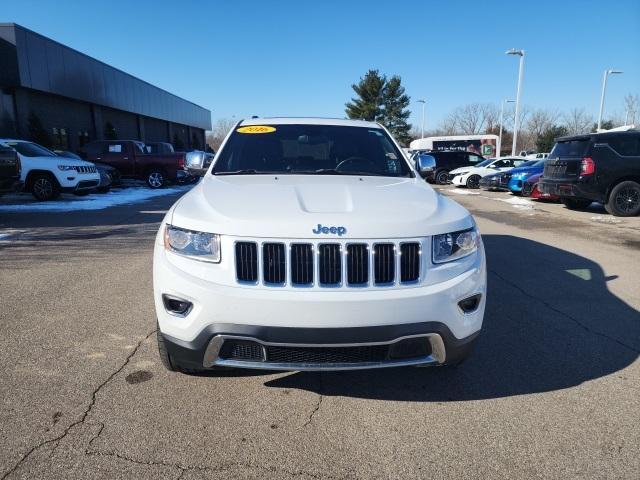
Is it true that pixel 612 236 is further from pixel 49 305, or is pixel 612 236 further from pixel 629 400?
pixel 49 305

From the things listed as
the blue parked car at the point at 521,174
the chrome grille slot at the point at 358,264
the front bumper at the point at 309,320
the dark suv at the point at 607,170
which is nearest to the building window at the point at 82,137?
the blue parked car at the point at 521,174

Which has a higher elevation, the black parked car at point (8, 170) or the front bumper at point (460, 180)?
the black parked car at point (8, 170)

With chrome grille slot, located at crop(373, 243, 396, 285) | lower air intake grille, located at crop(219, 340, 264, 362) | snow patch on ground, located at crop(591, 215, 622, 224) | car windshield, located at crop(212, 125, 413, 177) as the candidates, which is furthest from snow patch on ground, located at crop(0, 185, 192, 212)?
snow patch on ground, located at crop(591, 215, 622, 224)

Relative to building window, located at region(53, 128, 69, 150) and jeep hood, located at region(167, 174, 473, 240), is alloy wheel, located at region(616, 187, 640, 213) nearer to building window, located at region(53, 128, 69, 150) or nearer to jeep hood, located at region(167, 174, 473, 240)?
jeep hood, located at region(167, 174, 473, 240)

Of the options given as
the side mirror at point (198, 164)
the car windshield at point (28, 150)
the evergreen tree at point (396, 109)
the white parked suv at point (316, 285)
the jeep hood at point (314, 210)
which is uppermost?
the evergreen tree at point (396, 109)

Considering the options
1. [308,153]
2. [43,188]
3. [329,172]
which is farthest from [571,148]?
[43,188]

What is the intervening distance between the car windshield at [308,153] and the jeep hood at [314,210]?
1.91 feet

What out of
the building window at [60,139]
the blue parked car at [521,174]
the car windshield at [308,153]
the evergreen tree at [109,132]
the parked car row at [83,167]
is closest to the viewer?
the car windshield at [308,153]

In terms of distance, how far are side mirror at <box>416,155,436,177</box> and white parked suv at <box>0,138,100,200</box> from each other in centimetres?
1162

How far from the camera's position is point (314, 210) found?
2521 millimetres

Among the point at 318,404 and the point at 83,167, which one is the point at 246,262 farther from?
the point at 83,167

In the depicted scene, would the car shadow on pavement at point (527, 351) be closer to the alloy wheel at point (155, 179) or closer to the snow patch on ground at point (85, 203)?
the snow patch on ground at point (85, 203)

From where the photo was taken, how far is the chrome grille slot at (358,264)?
2.36m

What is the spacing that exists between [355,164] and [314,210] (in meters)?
1.52
